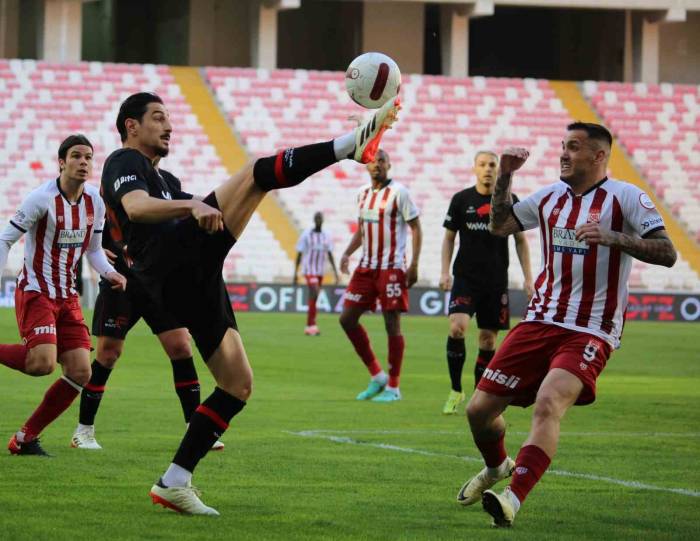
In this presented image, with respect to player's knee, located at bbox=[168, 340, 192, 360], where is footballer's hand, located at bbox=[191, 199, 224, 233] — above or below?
above

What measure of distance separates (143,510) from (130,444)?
2.88 m

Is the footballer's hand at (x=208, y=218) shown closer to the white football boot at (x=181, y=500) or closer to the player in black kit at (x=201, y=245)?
the player in black kit at (x=201, y=245)

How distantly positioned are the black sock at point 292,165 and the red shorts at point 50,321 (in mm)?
2821

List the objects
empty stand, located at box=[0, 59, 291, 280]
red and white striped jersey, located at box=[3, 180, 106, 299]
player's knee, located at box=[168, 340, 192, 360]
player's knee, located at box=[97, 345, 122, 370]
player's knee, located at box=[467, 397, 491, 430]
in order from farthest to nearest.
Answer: empty stand, located at box=[0, 59, 291, 280]
player's knee, located at box=[97, 345, 122, 370]
player's knee, located at box=[168, 340, 192, 360]
red and white striped jersey, located at box=[3, 180, 106, 299]
player's knee, located at box=[467, 397, 491, 430]

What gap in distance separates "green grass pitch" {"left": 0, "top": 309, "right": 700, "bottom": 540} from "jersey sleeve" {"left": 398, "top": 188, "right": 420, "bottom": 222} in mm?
1768

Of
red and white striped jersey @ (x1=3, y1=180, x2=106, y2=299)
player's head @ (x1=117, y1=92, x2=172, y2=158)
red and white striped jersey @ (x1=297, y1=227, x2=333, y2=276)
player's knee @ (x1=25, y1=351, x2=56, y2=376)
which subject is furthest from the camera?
red and white striped jersey @ (x1=297, y1=227, x2=333, y2=276)

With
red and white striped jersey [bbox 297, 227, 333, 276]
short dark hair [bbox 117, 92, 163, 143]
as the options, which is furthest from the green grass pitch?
red and white striped jersey [bbox 297, 227, 333, 276]

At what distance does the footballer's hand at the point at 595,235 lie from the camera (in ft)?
21.8

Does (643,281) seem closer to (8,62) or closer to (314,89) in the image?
(314,89)

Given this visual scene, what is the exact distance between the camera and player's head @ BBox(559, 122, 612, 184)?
7.11 m

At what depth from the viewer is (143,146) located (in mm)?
7602

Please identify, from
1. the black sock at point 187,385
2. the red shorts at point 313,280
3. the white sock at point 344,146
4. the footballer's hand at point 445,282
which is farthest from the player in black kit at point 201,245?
the red shorts at point 313,280

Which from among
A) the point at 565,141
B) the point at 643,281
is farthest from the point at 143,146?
the point at 643,281

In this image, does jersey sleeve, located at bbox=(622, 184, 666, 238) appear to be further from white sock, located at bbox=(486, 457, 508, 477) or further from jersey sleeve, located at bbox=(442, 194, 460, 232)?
jersey sleeve, located at bbox=(442, 194, 460, 232)
